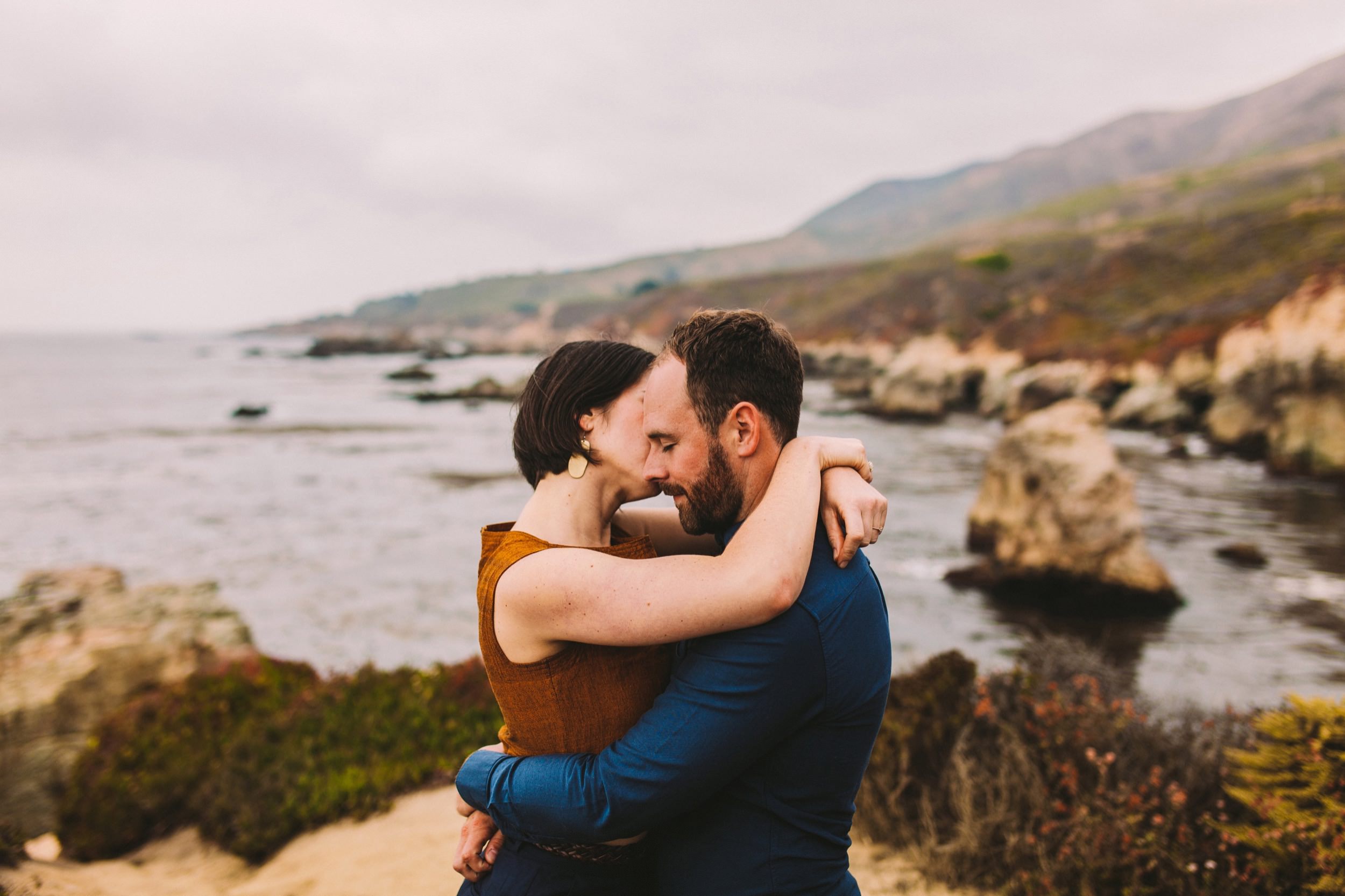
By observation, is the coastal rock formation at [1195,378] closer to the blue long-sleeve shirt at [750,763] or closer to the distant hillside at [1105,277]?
the distant hillside at [1105,277]

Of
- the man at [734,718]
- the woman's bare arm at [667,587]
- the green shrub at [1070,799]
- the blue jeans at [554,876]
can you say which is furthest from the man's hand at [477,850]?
the green shrub at [1070,799]

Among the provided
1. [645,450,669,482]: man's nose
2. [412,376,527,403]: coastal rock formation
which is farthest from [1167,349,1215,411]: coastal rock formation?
[645,450,669,482]: man's nose

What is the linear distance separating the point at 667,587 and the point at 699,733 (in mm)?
351

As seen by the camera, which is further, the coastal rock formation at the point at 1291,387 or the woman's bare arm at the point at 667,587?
the coastal rock formation at the point at 1291,387

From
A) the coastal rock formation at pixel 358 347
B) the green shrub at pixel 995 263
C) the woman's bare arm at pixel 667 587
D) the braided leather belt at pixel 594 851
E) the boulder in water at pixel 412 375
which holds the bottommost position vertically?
the braided leather belt at pixel 594 851

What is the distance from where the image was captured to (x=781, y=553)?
1.96 m

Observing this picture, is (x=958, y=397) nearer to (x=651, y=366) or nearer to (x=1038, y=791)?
(x=1038, y=791)

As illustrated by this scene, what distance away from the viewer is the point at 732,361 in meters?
2.29

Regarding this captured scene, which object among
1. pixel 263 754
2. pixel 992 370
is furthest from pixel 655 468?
pixel 992 370

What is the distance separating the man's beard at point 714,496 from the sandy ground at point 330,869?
11.5ft

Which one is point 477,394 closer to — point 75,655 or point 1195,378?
point 1195,378

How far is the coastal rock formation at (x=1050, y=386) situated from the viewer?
127 feet

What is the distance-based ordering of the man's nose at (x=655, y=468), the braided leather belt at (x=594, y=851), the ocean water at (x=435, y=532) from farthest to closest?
the ocean water at (x=435, y=532) → the man's nose at (x=655, y=468) → the braided leather belt at (x=594, y=851)

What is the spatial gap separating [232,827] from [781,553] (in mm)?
6048
